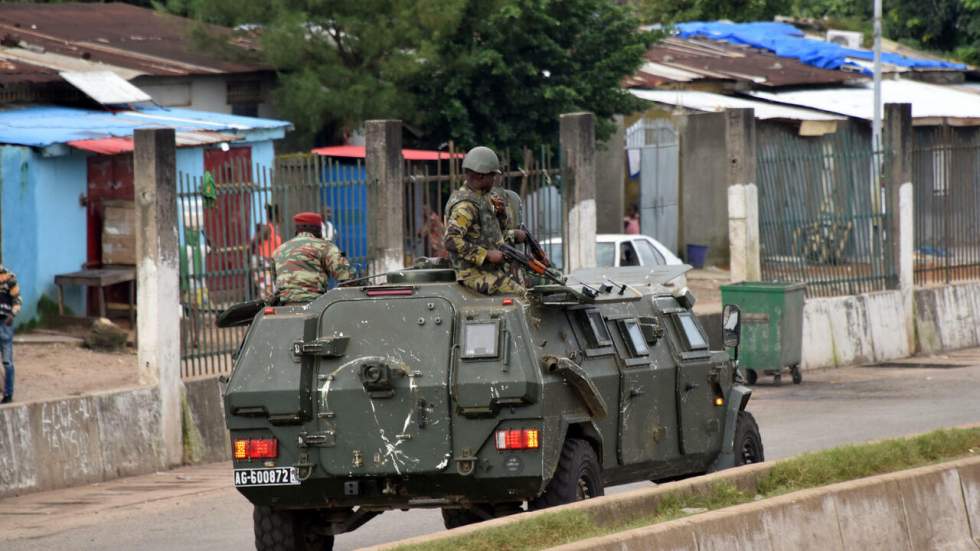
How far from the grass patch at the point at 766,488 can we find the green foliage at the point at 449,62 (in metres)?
15.9

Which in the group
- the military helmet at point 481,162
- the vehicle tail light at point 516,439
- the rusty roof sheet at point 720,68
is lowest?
the vehicle tail light at point 516,439

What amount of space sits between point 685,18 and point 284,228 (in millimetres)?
29859

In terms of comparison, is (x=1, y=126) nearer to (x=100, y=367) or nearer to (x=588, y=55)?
(x=100, y=367)

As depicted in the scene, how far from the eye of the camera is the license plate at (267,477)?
9078 mm

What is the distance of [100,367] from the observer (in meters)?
18.7

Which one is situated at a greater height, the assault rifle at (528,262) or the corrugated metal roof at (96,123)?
the corrugated metal roof at (96,123)

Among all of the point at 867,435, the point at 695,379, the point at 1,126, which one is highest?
the point at 1,126

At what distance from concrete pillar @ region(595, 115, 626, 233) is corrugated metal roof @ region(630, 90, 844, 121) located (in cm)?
104

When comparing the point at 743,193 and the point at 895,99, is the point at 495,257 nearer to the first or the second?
the point at 743,193

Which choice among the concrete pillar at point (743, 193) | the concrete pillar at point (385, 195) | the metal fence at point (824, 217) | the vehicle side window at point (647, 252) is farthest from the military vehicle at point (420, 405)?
the vehicle side window at point (647, 252)

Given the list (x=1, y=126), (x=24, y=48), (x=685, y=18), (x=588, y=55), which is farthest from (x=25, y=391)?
(x=685, y=18)

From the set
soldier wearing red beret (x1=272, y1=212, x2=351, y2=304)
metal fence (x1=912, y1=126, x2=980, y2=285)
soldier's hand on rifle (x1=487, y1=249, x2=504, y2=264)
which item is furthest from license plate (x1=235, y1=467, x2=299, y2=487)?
metal fence (x1=912, y1=126, x2=980, y2=285)

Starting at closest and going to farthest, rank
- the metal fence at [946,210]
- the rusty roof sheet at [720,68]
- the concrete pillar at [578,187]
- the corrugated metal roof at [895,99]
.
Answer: the concrete pillar at [578,187] → the metal fence at [946,210] → the corrugated metal roof at [895,99] → the rusty roof sheet at [720,68]

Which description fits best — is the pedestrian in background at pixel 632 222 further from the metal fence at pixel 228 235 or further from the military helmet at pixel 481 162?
the military helmet at pixel 481 162
